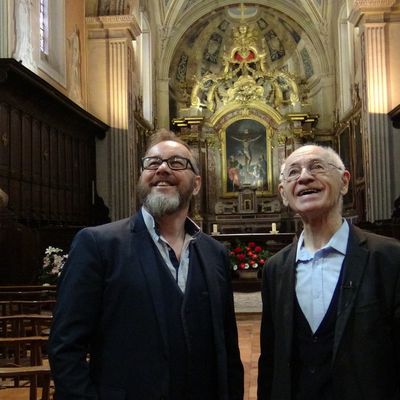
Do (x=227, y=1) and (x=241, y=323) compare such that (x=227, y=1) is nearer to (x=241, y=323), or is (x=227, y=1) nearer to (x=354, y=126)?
(x=354, y=126)

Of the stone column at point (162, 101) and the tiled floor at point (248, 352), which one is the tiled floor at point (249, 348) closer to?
the tiled floor at point (248, 352)

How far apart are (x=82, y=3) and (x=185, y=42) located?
29.6ft

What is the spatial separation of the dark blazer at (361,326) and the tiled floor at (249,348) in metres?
2.60

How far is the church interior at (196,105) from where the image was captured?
1037 centimetres

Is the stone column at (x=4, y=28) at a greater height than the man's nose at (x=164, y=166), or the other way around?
the stone column at (x=4, y=28)

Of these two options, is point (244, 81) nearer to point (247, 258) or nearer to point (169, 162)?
point (247, 258)

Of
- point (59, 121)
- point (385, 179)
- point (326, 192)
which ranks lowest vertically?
point (326, 192)

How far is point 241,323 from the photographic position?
8.14 metres

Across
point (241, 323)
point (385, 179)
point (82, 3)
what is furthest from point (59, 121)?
point (385, 179)

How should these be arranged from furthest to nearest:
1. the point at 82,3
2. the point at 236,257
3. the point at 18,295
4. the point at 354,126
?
the point at 354,126
the point at 82,3
the point at 236,257
the point at 18,295

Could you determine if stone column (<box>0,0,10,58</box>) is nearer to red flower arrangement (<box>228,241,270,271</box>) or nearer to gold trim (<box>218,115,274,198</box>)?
red flower arrangement (<box>228,241,270,271</box>)

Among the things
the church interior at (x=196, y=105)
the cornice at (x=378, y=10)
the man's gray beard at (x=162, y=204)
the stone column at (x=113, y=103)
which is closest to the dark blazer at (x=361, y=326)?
the man's gray beard at (x=162, y=204)

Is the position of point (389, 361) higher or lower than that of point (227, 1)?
lower

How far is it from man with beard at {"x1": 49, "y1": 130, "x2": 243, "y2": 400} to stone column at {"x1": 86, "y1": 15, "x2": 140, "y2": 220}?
1318 centimetres
